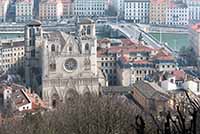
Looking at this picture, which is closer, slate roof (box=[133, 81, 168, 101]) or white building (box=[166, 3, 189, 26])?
slate roof (box=[133, 81, 168, 101])

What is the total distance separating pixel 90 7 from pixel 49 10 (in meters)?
2.25

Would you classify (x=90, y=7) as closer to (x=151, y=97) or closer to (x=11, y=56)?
(x=11, y=56)

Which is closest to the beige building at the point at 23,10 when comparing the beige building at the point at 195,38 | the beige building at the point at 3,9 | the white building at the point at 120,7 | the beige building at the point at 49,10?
the beige building at the point at 49,10

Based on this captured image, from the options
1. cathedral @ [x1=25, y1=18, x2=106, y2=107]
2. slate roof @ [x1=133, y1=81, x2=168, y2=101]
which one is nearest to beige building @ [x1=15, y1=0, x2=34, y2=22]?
cathedral @ [x1=25, y1=18, x2=106, y2=107]

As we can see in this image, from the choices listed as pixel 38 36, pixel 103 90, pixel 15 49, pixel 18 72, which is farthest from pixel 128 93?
pixel 15 49

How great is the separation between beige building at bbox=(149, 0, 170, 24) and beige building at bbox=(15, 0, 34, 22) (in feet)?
17.2

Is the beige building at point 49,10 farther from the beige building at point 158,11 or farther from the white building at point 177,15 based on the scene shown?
the white building at point 177,15

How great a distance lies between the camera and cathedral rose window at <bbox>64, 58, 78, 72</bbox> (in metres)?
11.4

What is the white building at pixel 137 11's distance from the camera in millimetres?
26531

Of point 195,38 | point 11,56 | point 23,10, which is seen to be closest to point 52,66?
point 11,56

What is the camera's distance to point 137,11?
26.6 m

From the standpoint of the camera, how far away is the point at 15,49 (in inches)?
607

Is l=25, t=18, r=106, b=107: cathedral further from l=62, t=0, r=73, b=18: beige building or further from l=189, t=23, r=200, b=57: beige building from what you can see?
l=62, t=0, r=73, b=18: beige building

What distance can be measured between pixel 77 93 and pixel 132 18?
16173mm
